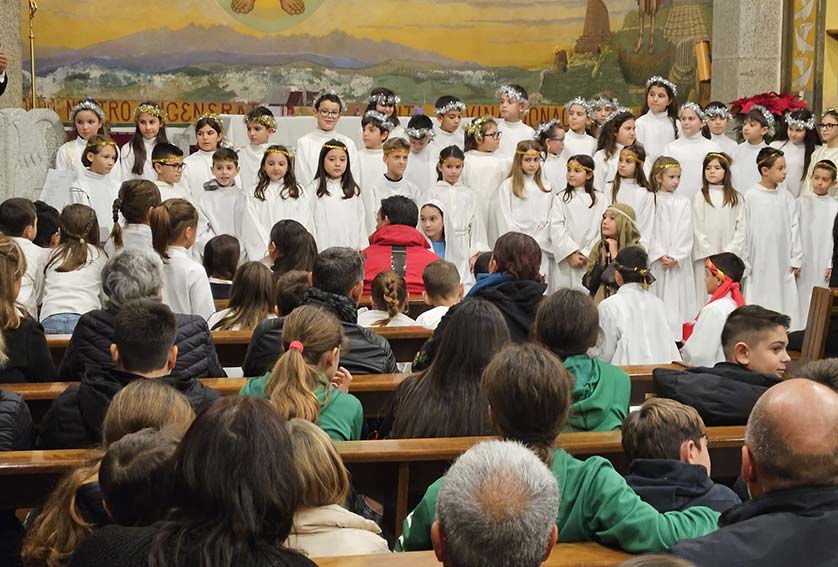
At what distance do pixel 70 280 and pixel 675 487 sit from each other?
157 inches

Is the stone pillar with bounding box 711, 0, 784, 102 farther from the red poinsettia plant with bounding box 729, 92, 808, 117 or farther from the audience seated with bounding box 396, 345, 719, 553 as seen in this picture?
the audience seated with bounding box 396, 345, 719, 553

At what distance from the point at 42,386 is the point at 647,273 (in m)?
3.24

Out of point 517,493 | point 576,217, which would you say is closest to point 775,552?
point 517,493

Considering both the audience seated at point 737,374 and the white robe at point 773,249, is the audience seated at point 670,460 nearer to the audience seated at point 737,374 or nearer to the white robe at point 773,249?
the audience seated at point 737,374

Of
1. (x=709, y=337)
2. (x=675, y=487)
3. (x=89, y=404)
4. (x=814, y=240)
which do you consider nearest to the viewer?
(x=675, y=487)

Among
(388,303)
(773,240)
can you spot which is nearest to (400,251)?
(388,303)

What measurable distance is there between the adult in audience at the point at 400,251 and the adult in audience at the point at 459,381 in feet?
11.9

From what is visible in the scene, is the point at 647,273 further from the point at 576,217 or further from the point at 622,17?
the point at 622,17

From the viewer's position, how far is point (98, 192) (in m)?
9.81

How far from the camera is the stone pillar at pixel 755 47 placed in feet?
43.1

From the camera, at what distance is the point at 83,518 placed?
2.84m

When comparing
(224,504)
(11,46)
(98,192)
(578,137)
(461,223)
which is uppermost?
(11,46)

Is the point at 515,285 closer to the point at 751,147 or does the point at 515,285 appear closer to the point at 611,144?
the point at 611,144

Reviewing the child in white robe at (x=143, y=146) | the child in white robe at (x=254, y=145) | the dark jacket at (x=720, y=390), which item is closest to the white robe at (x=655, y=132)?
the child in white robe at (x=254, y=145)
